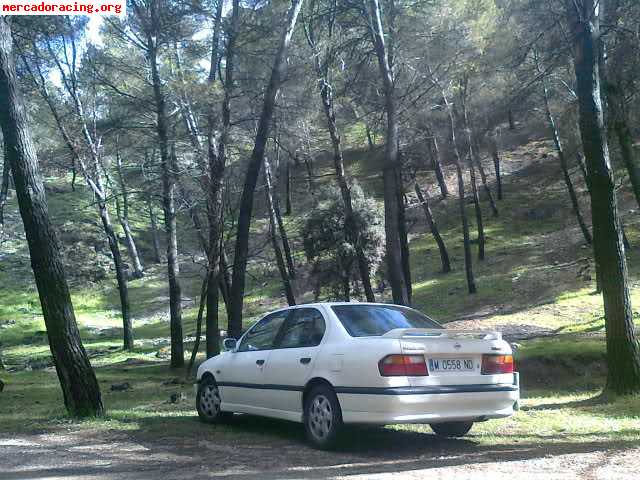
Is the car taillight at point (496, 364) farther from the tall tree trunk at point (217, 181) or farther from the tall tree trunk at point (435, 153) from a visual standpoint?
the tall tree trunk at point (435, 153)

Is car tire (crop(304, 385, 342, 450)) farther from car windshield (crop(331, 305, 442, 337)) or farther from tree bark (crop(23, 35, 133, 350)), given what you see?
tree bark (crop(23, 35, 133, 350))

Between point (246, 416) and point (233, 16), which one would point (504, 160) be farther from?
point (246, 416)

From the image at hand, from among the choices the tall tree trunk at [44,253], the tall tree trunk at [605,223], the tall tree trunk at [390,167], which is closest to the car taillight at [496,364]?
the tall tree trunk at [605,223]

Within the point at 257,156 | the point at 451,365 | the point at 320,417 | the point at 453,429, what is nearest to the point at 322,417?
the point at 320,417

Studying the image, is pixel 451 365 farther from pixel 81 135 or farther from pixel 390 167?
pixel 81 135

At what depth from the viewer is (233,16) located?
17.7 meters

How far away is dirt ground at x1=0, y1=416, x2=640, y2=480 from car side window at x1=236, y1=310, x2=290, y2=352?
1.00m

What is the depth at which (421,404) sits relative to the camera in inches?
253

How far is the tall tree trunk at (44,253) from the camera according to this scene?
9352mm

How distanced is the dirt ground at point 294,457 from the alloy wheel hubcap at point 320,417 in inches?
7.8

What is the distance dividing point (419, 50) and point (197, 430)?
40.6ft

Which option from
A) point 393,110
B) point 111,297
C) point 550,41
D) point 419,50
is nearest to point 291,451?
point 550,41

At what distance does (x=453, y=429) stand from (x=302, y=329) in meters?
1.95

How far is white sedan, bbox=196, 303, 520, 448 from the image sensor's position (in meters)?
6.44
